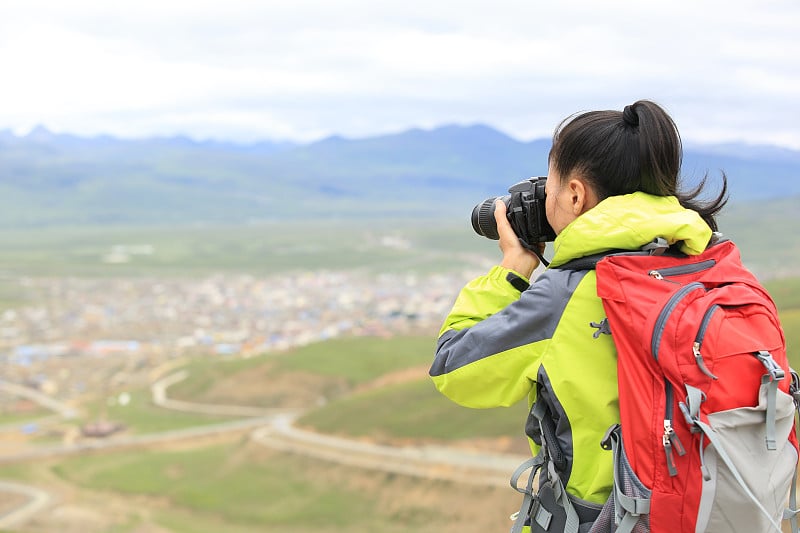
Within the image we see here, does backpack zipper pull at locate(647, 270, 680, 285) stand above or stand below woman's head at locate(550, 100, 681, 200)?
below

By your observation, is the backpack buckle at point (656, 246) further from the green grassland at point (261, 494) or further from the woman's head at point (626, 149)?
the green grassland at point (261, 494)

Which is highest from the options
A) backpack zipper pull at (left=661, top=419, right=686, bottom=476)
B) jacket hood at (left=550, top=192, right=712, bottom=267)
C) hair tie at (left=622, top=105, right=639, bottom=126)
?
hair tie at (left=622, top=105, right=639, bottom=126)

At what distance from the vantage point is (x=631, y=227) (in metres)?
3.26

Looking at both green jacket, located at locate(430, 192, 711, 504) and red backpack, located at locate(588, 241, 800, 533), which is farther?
green jacket, located at locate(430, 192, 711, 504)

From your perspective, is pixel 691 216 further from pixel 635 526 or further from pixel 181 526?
pixel 181 526

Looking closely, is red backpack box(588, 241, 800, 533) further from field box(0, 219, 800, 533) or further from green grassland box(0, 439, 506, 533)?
green grassland box(0, 439, 506, 533)

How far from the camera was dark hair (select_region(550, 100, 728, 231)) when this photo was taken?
346 centimetres

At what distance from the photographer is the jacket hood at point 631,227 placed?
3.22 m

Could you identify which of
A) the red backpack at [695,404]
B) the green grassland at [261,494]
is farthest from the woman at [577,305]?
the green grassland at [261,494]

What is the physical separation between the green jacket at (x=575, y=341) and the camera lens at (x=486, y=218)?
47 cm

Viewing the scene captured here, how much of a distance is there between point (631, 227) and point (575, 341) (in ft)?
1.52

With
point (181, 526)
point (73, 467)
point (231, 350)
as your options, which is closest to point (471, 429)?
point (181, 526)

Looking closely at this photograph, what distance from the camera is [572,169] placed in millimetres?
3607

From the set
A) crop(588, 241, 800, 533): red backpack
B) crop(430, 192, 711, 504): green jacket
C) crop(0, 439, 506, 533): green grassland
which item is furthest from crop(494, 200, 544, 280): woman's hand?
crop(0, 439, 506, 533): green grassland
